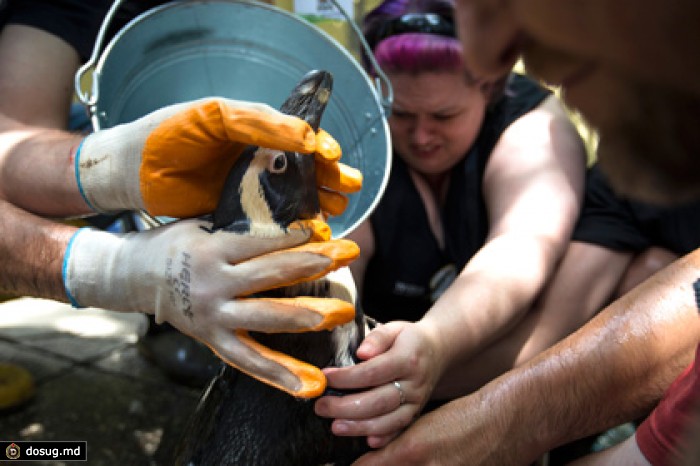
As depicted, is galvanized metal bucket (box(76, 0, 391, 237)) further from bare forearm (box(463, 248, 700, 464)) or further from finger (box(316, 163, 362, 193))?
bare forearm (box(463, 248, 700, 464))

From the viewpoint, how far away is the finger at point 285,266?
35.9 inches

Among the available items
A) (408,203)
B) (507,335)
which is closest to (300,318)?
(507,335)

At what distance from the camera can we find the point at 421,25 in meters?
1.62

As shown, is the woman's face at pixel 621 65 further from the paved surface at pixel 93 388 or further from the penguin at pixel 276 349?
the paved surface at pixel 93 388

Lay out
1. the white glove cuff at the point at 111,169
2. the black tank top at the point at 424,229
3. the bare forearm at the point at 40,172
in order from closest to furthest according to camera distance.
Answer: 1. the white glove cuff at the point at 111,169
2. the bare forearm at the point at 40,172
3. the black tank top at the point at 424,229

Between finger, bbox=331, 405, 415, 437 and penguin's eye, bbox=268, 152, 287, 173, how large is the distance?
386 millimetres

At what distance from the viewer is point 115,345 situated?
2047 mm

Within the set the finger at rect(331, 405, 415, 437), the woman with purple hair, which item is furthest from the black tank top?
the finger at rect(331, 405, 415, 437)

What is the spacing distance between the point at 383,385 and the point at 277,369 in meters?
0.20

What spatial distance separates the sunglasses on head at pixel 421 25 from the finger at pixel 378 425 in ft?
3.06

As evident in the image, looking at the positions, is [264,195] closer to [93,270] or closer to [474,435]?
[93,270]

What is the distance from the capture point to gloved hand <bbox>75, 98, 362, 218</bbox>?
2.94 feet

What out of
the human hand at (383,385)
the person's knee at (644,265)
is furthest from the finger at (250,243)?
the person's knee at (644,265)

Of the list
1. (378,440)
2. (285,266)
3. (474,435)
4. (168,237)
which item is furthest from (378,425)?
(168,237)
